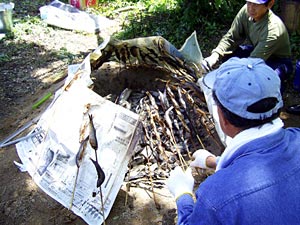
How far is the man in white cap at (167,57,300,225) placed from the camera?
125 cm

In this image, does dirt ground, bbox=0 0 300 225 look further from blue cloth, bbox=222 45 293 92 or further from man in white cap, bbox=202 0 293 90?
man in white cap, bbox=202 0 293 90

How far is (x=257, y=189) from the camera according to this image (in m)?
1.25

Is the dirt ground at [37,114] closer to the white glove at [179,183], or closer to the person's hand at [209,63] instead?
the white glove at [179,183]

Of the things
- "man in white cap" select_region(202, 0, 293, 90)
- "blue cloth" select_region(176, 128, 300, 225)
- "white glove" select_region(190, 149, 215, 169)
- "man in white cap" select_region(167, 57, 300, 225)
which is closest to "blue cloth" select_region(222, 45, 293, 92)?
"man in white cap" select_region(202, 0, 293, 90)

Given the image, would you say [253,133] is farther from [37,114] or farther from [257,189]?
[37,114]

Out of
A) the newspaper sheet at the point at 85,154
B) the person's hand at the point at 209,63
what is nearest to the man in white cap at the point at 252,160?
the newspaper sheet at the point at 85,154

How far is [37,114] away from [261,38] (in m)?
2.32

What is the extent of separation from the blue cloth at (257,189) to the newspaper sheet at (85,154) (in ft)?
4.24

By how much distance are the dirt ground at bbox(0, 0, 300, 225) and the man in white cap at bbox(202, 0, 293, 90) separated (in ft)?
2.14

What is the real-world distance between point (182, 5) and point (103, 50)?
2.44 metres

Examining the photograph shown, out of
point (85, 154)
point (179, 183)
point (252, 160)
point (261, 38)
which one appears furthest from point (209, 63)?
point (252, 160)

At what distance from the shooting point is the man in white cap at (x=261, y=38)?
3211 mm

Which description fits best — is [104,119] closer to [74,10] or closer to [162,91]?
[162,91]

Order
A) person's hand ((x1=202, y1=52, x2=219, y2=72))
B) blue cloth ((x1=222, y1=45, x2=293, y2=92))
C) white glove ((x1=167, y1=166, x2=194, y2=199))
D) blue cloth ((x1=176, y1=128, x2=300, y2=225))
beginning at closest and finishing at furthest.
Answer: blue cloth ((x1=176, y1=128, x2=300, y2=225)), white glove ((x1=167, y1=166, x2=194, y2=199)), blue cloth ((x1=222, y1=45, x2=293, y2=92)), person's hand ((x1=202, y1=52, x2=219, y2=72))
